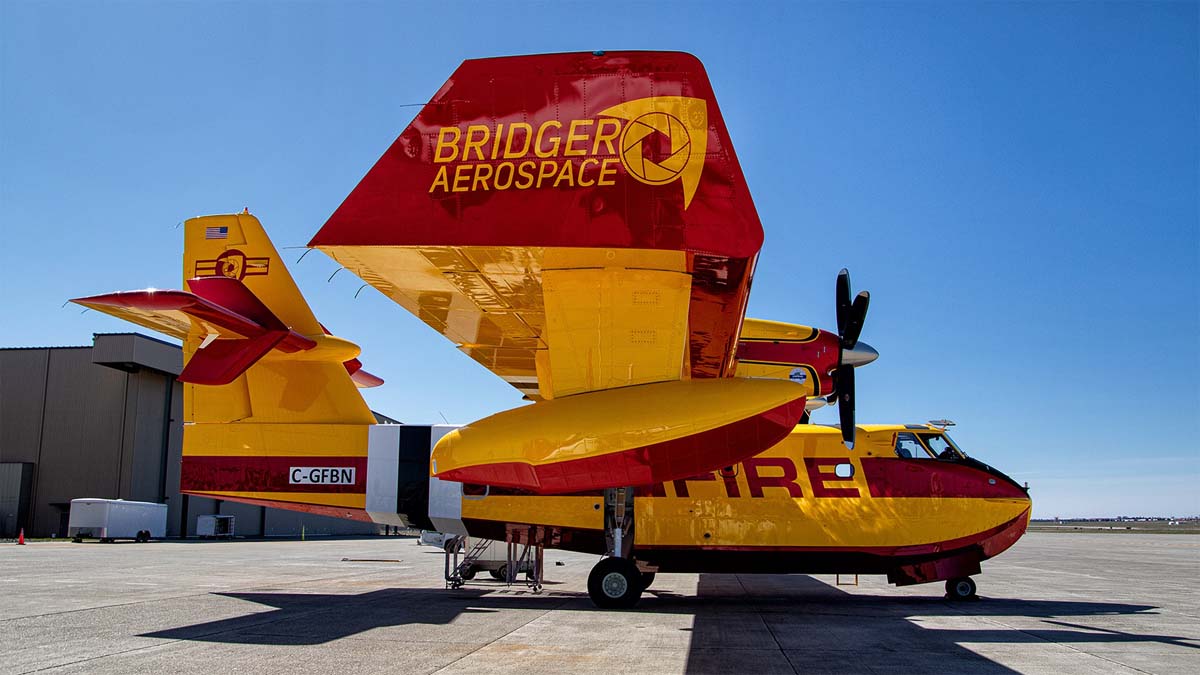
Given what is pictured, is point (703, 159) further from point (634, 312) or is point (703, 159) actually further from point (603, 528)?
point (603, 528)

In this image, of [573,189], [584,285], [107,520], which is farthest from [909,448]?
[107,520]

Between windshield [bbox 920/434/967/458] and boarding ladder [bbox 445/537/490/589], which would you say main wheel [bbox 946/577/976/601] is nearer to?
windshield [bbox 920/434/967/458]

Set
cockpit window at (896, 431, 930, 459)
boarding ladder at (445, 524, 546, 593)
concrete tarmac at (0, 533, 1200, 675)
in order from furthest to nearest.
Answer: cockpit window at (896, 431, 930, 459) → boarding ladder at (445, 524, 546, 593) → concrete tarmac at (0, 533, 1200, 675)

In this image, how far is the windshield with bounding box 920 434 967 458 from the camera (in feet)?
46.9

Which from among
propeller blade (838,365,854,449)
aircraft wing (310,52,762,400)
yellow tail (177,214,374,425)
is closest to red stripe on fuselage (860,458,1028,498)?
propeller blade (838,365,854,449)

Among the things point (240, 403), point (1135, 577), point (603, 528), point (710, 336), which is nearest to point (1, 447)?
point (240, 403)

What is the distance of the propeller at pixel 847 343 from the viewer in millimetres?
11672

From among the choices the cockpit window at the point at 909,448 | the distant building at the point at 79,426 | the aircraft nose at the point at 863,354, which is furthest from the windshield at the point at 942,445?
the distant building at the point at 79,426

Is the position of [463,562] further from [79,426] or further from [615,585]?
[79,426]

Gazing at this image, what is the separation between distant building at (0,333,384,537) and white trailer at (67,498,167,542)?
504 centimetres

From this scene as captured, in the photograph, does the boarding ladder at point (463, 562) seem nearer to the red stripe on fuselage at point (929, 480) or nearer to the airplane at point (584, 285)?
the airplane at point (584, 285)

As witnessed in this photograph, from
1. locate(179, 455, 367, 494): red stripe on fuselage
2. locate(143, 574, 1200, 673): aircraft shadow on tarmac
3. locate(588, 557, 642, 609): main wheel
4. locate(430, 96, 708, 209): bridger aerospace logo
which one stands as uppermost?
locate(430, 96, 708, 209): bridger aerospace logo

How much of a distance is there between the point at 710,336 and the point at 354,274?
4.45m

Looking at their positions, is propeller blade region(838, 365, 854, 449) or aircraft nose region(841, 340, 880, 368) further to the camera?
aircraft nose region(841, 340, 880, 368)
